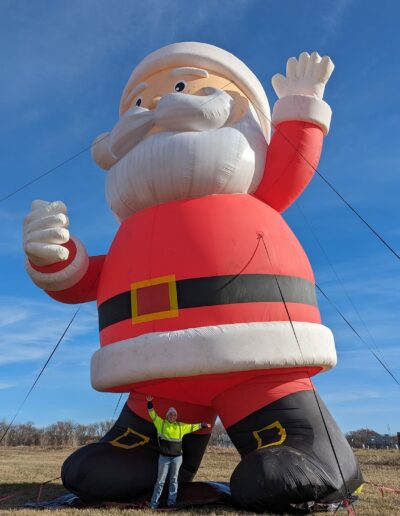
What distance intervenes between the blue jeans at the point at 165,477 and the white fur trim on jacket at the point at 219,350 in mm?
760

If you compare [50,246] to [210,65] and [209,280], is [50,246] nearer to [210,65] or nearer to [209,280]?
[209,280]

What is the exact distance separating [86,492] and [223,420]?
1393mm

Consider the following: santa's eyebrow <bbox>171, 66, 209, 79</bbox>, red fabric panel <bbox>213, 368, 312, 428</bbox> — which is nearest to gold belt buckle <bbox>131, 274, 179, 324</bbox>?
red fabric panel <bbox>213, 368, 312, 428</bbox>

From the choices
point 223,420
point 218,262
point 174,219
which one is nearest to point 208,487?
point 223,420

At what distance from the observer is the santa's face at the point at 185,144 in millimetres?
5559

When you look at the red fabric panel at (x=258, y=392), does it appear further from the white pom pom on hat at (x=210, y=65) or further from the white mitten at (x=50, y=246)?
the white pom pom on hat at (x=210, y=65)

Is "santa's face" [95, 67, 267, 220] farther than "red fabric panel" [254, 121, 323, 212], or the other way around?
"red fabric panel" [254, 121, 323, 212]

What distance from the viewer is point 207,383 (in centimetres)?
505

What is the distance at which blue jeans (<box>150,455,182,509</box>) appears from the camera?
15.8ft

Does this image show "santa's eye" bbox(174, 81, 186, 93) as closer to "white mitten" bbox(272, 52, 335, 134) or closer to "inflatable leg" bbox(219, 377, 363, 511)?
"white mitten" bbox(272, 52, 335, 134)

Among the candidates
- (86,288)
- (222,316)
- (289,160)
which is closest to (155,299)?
(222,316)

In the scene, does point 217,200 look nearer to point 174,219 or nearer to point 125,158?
point 174,219

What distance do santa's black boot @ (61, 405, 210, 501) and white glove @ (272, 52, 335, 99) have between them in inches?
154

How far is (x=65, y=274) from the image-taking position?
6.02m
